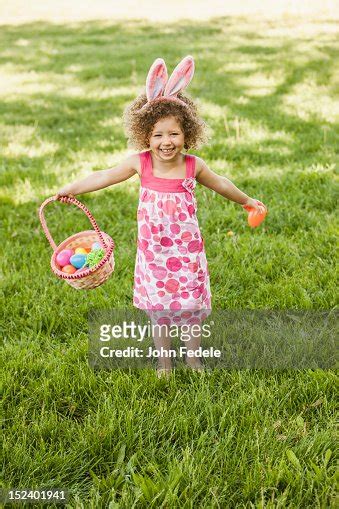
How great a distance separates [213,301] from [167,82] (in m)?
1.40

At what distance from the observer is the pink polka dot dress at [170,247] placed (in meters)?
2.56

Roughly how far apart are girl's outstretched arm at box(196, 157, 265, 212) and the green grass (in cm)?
75

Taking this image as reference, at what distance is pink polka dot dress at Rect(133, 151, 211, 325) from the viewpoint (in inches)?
101

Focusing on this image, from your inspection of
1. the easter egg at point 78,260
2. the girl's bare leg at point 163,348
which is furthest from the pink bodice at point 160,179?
the girl's bare leg at point 163,348

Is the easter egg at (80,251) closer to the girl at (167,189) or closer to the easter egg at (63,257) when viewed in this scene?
the easter egg at (63,257)

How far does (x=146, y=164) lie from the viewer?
2.60m

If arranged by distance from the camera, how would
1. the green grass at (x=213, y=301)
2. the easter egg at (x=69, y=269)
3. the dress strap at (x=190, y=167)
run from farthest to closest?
the easter egg at (x=69, y=269)
the dress strap at (x=190, y=167)
the green grass at (x=213, y=301)

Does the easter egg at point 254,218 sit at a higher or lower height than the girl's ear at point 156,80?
lower

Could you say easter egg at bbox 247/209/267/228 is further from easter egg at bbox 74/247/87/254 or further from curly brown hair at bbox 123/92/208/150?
easter egg at bbox 74/247/87/254

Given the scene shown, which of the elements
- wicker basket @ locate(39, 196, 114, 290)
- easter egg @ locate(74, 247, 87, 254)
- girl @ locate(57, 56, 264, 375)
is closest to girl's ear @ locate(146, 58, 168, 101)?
girl @ locate(57, 56, 264, 375)

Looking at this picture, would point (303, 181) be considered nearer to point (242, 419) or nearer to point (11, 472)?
point (242, 419)

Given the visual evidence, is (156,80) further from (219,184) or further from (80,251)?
(80,251)

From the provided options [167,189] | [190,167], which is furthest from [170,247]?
[190,167]

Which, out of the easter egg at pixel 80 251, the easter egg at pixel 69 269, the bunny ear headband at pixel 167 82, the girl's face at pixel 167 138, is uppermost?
the bunny ear headband at pixel 167 82
